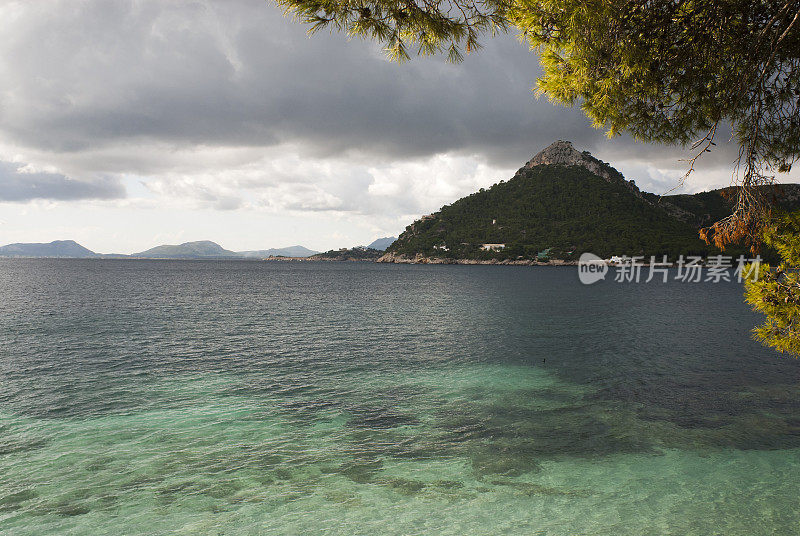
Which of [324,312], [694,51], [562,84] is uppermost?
[694,51]

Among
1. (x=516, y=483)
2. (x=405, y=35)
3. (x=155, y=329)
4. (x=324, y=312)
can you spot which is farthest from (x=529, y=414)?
(x=324, y=312)

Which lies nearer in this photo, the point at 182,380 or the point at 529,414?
the point at 529,414

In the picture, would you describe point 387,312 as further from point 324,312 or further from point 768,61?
point 768,61

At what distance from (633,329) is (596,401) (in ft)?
81.9

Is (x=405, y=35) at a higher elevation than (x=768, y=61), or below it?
higher

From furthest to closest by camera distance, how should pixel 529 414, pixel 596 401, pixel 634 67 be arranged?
pixel 596 401 < pixel 529 414 < pixel 634 67

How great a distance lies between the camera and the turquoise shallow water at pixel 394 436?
389 inches

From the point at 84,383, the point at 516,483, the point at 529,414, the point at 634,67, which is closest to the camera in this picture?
the point at 634,67

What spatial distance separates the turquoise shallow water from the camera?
389 inches

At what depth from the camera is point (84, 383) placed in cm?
2097

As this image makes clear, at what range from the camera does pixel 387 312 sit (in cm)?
5178

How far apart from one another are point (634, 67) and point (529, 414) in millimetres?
12950

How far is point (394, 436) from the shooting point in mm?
14703

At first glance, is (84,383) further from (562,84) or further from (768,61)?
(768,61)
